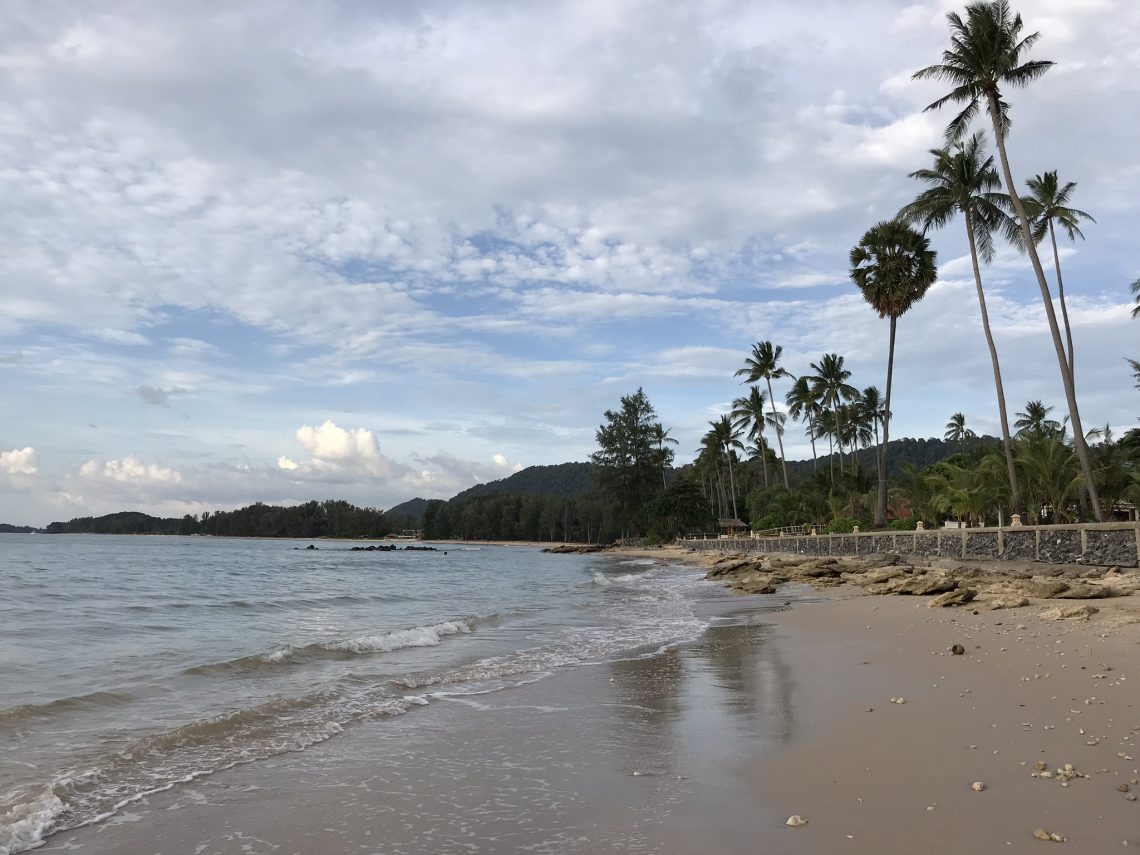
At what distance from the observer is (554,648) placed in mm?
12047

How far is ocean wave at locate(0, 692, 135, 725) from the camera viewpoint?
7414 mm

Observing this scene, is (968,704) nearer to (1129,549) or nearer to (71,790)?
(71,790)

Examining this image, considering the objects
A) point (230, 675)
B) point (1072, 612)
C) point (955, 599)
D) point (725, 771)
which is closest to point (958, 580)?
point (955, 599)

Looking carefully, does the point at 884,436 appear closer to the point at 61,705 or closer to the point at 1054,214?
the point at 1054,214

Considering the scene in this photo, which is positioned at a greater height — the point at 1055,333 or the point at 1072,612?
the point at 1055,333

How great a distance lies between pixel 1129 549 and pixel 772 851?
1665 cm

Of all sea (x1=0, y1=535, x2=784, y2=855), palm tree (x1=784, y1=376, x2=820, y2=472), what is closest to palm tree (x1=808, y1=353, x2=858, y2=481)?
palm tree (x1=784, y1=376, x2=820, y2=472)

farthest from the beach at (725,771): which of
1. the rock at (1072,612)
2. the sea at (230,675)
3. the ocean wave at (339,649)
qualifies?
the ocean wave at (339,649)

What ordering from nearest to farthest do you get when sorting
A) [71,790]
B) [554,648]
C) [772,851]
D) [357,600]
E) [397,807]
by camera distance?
[772,851]
[397,807]
[71,790]
[554,648]
[357,600]

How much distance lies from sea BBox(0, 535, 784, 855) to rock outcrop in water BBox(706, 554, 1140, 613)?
15.1ft

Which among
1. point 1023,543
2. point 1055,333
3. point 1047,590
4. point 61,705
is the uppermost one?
point 1055,333

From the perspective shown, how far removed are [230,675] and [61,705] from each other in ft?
7.34

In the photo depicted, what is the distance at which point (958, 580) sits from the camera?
1673 centimetres

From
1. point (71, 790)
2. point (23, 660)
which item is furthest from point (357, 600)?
point (71, 790)
